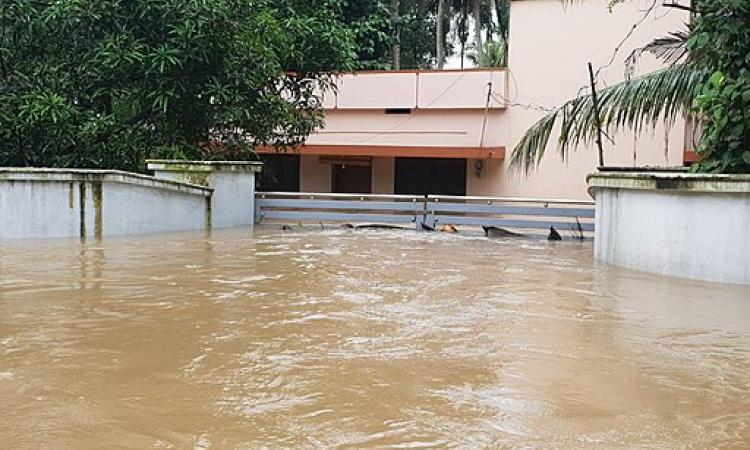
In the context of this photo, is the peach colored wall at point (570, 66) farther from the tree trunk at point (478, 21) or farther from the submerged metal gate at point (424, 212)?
the tree trunk at point (478, 21)

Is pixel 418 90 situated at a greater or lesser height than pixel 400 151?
greater

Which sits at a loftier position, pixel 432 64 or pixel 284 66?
pixel 432 64

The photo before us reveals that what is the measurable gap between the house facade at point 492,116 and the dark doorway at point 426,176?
0.03 m

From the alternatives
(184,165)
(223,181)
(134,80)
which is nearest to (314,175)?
(223,181)

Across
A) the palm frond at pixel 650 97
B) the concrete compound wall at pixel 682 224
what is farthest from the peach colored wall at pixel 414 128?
the concrete compound wall at pixel 682 224

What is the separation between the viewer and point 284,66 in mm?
17578

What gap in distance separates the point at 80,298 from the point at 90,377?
282 cm

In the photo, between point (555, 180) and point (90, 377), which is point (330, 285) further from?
point (555, 180)

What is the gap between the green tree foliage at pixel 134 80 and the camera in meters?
14.1

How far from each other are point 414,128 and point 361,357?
1681cm

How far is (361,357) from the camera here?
5.34m

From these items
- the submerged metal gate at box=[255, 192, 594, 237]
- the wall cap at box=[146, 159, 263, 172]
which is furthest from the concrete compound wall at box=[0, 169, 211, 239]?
the submerged metal gate at box=[255, 192, 594, 237]

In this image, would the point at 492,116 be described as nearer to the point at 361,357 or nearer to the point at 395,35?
the point at 395,35

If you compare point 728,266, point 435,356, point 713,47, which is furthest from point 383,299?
point 713,47
